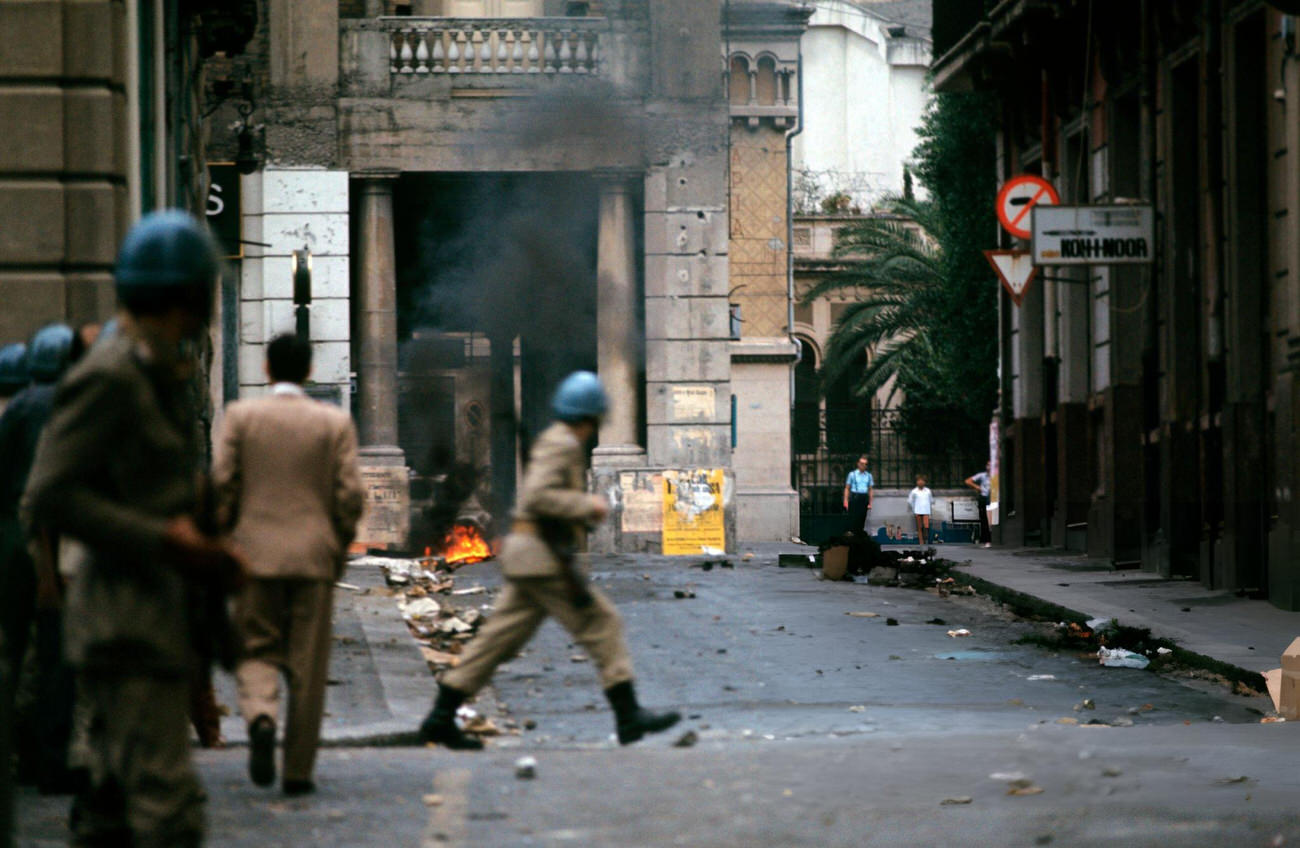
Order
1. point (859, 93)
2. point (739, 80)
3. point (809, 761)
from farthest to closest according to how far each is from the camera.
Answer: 1. point (859, 93)
2. point (739, 80)
3. point (809, 761)

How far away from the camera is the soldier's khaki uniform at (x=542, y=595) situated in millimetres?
8719

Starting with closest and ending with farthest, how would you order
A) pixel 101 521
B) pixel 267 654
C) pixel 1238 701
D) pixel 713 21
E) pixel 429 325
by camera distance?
pixel 101 521, pixel 267 654, pixel 1238 701, pixel 713 21, pixel 429 325

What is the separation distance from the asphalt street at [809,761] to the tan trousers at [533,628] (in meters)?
0.39

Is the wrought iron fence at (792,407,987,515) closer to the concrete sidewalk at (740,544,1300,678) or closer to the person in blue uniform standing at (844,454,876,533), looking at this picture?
the person in blue uniform standing at (844,454,876,533)

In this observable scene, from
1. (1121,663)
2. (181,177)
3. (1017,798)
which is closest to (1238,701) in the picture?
(1121,663)

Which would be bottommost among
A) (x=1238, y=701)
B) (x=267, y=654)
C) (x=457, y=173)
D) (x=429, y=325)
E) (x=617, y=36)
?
(x=1238, y=701)

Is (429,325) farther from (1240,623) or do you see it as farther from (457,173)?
(1240,623)

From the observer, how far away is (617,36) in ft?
92.8

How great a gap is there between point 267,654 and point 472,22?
21695 millimetres

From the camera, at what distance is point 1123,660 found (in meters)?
13.5

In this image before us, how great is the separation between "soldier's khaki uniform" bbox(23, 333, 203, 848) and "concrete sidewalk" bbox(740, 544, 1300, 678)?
8.79 meters

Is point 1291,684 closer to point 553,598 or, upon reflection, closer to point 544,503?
point 553,598

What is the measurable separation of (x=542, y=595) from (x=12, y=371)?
2.42 m

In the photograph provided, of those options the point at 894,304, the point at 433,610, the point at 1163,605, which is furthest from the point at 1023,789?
the point at 894,304
